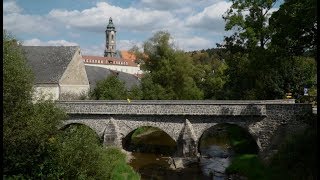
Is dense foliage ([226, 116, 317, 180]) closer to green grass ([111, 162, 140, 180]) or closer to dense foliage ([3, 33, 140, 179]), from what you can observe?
green grass ([111, 162, 140, 180])

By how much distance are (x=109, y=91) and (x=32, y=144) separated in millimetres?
24008

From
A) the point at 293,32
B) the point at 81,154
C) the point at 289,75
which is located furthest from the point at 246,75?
the point at 81,154

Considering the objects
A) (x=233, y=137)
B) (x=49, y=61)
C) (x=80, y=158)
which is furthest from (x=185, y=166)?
(x=49, y=61)

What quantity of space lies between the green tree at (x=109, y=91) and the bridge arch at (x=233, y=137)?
34.0 ft

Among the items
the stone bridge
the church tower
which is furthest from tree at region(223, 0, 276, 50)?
the church tower

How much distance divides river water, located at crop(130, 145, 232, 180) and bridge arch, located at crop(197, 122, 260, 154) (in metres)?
1.03

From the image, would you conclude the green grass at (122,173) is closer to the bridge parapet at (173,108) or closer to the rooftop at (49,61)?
the bridge parapet at (173,108)

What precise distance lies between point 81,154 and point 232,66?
22.6 metres

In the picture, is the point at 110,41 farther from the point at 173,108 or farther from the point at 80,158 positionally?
the point at 80,158

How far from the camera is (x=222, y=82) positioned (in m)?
53.3

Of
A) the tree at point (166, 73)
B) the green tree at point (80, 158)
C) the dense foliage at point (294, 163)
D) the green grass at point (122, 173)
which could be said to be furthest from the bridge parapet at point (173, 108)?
the tree at point (166, 73)

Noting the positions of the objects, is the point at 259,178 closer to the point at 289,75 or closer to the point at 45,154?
the point at 45,154

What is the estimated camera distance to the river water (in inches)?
1023

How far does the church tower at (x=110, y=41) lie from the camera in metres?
132
